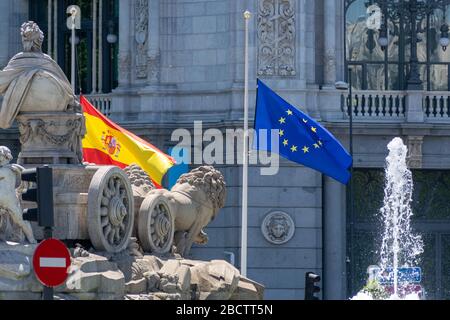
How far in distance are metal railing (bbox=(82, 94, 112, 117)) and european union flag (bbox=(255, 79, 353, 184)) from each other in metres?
9.07

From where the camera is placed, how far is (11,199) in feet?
80.7

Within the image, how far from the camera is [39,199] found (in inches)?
873

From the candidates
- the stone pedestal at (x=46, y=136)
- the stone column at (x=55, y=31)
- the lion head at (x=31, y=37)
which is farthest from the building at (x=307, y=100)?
the stone pedestal at (x=46, y=136)

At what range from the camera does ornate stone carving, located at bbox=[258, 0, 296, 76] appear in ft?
150

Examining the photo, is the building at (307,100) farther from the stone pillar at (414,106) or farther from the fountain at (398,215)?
the fountain at (398,215)

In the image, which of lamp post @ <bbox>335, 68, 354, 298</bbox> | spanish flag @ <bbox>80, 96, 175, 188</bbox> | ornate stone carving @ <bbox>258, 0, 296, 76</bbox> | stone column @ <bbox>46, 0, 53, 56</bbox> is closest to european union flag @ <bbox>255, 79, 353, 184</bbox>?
spanish flag @ <bbox>80, 96, 175, 188</bbox>

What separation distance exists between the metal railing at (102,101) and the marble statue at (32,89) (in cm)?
2130

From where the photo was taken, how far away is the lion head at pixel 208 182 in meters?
29.5

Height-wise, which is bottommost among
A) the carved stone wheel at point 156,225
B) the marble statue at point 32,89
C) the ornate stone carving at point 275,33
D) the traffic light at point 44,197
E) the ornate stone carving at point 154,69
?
the carved stone wheel at point 156,225

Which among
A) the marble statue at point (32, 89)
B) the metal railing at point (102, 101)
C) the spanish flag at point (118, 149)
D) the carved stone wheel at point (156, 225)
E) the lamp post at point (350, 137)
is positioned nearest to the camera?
the marble statue at point (32, 89)

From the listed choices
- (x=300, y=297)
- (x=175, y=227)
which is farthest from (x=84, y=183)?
(x=300, y=297)

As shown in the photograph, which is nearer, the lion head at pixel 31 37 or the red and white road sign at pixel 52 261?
the red and white road sign at pixel 52 261

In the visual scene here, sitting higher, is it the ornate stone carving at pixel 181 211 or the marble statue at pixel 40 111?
the marble statue at pixel 40 111
